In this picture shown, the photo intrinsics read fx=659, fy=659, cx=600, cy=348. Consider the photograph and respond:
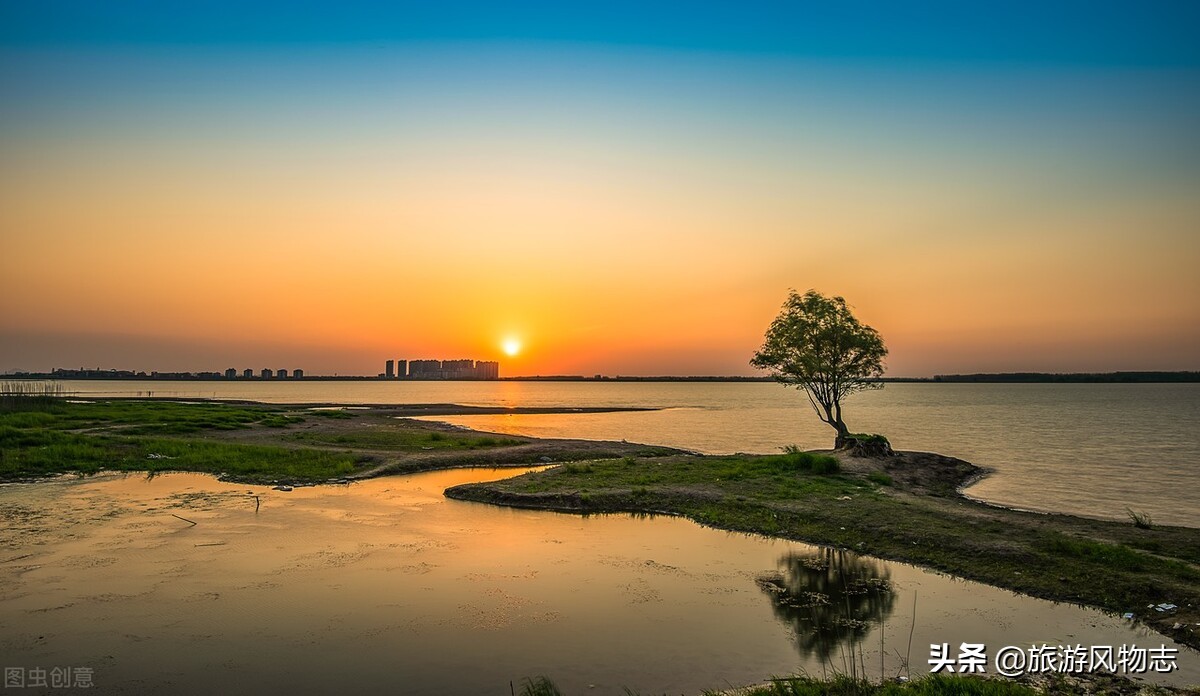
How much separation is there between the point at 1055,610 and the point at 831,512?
378 inches

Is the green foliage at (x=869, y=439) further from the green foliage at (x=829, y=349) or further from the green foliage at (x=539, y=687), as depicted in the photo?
the green foliage at (x=539, y=687)

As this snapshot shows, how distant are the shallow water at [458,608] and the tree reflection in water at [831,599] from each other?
0.25 feet

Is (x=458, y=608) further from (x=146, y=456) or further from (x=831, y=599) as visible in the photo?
(x=146, y=456)

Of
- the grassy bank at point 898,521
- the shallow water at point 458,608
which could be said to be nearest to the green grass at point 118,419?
the shallow water at point 458,608

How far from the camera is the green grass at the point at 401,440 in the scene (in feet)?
163

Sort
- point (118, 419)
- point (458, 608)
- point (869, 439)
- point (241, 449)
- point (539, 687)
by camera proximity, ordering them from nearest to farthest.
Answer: point (539, 687), point (458, 608), point (241, 449), point (869, 439), point (118, 419)

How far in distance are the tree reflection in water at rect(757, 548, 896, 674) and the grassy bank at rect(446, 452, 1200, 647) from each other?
1744 millimetres

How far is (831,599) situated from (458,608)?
9.28 metres

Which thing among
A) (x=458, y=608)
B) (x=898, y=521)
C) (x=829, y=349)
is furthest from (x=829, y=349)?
(x=458, y=608)

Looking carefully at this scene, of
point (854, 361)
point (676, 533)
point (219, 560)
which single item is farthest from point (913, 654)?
point (854, 361)

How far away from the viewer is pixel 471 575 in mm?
18625

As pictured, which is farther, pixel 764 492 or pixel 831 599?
pixel 764 492

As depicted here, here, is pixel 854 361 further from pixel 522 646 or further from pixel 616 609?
pixel 522 646

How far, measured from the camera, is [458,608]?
15.9 metres
